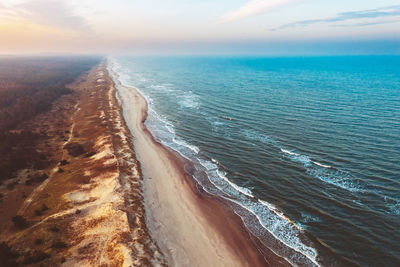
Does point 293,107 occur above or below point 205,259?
above

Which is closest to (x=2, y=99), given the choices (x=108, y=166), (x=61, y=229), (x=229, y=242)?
(x=108, y=166)

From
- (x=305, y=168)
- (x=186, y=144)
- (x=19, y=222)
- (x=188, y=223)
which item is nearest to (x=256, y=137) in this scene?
(x=305, y=168)

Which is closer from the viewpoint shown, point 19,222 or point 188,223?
point 19,222

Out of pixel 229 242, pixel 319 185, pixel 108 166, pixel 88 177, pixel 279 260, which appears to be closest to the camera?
pixel 279 260

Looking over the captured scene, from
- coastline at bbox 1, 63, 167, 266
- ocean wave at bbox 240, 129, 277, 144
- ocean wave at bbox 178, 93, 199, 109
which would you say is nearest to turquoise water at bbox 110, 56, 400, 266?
ocean wave at bbox 240, 129, 277, 144

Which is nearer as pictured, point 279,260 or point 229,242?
point 279,260

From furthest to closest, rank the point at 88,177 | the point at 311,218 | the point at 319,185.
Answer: the point at 88,177 → the point at 319,185 → the point at 311,218

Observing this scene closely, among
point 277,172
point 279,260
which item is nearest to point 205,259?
point 279,260

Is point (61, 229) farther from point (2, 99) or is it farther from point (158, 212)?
point (2, 99)

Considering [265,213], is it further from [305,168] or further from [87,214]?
[87,214]
